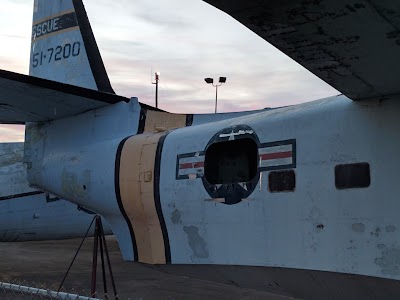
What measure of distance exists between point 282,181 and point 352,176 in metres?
0.79

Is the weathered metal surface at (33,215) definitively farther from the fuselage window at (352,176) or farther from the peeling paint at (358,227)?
the peeling paint at (358,227)

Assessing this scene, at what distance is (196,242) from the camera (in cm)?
605

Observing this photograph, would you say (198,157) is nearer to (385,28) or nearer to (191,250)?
(191,250)

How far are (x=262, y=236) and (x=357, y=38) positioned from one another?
2.79 m

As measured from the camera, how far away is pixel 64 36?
9805 millimetres

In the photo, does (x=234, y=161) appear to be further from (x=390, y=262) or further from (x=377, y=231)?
(x=390, y=262)

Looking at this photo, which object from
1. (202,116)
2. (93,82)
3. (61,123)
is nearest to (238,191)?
(202,116)

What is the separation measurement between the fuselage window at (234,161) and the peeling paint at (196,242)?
2.32ft

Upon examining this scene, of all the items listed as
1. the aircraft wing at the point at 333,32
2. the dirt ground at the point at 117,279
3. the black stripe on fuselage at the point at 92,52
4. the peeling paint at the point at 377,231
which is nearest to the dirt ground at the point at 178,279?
the dirt ground at the point at 117,279

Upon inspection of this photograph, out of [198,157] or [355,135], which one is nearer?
[355,135]

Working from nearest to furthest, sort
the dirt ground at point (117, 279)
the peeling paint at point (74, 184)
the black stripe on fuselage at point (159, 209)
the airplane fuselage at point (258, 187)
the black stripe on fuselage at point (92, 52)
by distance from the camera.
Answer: the airplane fuselage at point (258, 187) → the black stripe on fuselage at point (159, 209) → the peeling paint at point (74, 184) → the dirt ground at point (117, 279) → the black stripe on fuselage at point (92, 52)

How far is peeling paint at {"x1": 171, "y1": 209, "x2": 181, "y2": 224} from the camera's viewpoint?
6242 mm

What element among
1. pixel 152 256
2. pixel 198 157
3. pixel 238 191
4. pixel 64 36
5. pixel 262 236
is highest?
pixel 64 36

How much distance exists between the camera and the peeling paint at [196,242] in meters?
5.95
